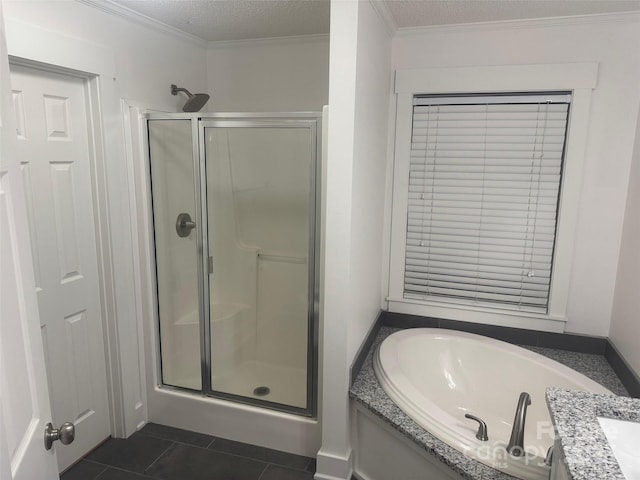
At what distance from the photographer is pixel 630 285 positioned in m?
2.16

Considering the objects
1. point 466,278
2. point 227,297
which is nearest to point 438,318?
point 466,278

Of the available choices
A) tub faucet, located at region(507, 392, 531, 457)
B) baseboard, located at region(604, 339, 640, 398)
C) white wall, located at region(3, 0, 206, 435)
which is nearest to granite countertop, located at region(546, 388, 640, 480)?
tub faucet, located at region(507, 392, 531, 457)

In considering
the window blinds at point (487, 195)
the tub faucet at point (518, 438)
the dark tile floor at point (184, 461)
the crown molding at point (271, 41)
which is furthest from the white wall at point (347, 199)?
the tub faucet at point (518, 438)

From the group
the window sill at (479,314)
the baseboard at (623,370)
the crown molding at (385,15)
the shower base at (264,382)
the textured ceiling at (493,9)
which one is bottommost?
the shower base at (264,382)

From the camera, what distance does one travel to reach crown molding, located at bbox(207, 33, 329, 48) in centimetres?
275

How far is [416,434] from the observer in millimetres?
1796

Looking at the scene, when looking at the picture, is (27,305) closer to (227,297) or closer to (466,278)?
(227,297)

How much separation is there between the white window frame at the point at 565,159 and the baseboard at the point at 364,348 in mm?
168

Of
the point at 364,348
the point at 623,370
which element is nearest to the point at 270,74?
the point at 364,348

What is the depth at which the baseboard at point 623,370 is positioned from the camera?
1.99 m

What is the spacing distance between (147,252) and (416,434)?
1645 mm

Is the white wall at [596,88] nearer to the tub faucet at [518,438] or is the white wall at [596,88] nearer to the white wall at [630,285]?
the white wall at [630,285]

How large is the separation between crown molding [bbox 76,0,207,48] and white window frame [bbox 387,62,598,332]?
128 centimetres

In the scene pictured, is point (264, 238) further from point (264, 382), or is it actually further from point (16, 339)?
point (16, 339)
